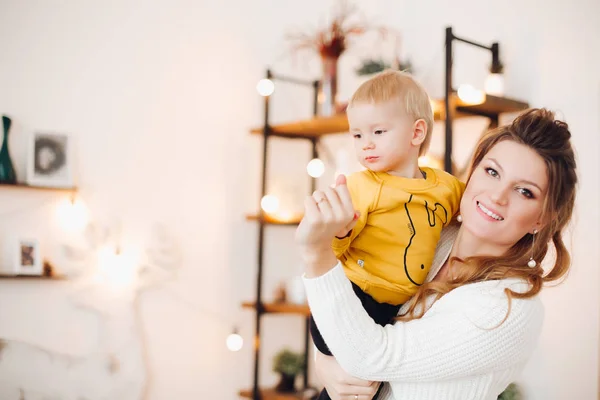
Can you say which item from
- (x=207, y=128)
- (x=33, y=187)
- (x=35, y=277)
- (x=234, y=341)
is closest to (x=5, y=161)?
(x=33, y=187)

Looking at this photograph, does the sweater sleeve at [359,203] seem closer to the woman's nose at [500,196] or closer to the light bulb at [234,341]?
the woman's nose at [500,196]

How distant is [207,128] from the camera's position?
11.1ft

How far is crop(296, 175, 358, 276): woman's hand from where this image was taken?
111 cm

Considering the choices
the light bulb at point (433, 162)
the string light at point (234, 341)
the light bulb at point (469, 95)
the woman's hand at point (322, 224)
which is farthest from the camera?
the string light at point (234, 341)

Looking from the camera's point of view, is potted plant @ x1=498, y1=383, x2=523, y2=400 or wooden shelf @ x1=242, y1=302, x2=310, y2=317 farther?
wooden shelf @ x1=242, y1=302, x2=310, y2=317

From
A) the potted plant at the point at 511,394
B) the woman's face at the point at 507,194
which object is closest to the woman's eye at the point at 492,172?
the woman's face at the point at 507,194

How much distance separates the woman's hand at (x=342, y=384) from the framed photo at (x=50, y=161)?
1941 millimetres

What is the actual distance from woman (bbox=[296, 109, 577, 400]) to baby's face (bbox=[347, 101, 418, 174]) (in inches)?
6.4

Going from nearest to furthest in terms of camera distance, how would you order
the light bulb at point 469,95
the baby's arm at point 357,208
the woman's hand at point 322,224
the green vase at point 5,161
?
the woman's hand at point 322,224 → the baby's arm at point 357,208 → the light bulb at point 469,95 → the green vase at point 5,161

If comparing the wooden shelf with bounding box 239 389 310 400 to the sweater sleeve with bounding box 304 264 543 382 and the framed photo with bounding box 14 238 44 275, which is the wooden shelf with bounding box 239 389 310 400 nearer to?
the framed photo with bounding box 14 238 44 275

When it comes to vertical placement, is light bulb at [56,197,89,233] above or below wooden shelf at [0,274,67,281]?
above

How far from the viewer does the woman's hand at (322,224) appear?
1.11 m

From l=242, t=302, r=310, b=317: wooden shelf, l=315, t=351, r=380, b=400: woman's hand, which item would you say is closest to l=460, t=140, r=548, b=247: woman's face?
l=315, t=351, r=380, b=400: woman's hand

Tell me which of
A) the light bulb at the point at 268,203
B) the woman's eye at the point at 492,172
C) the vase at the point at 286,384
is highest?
the woman's eye at the point at 492,172
